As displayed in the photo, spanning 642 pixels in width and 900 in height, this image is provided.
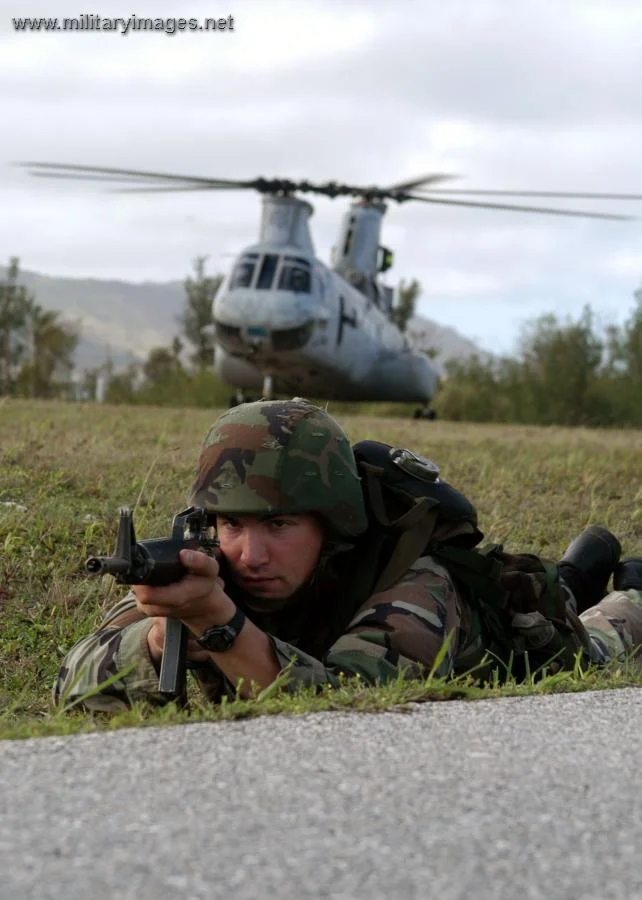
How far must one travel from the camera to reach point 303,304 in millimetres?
20188

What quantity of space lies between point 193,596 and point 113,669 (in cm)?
57

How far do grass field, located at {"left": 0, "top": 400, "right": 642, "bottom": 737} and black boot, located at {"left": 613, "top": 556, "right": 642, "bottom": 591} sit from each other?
113 centimetres

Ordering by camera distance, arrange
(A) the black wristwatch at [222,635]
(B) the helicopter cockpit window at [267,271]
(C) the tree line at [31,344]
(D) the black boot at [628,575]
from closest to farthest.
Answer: (A) the black wristwatch at [222,635]
(D) the black boot at [628,575]
(B) the helicopter cockpit window at [267,271]
(C) the tree line at [31,344]

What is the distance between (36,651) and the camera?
200 inches

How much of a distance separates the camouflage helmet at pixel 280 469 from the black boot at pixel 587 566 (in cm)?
200

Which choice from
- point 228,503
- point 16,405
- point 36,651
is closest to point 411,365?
point 16,405

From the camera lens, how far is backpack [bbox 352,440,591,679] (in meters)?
3.69

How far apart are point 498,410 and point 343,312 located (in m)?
19.9

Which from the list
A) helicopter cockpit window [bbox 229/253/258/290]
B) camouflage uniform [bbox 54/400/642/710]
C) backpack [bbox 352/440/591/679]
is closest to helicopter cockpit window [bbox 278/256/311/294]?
helicopter cockpit window [bbox 229/253/258/290]

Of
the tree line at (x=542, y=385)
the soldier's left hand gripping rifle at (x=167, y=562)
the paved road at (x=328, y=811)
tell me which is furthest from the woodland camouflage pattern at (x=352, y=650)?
the tree line at (x=542, y=385)

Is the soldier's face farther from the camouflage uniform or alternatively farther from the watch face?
the watch face

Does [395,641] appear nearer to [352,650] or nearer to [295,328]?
[352,650]

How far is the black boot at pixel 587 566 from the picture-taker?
537 centimetres

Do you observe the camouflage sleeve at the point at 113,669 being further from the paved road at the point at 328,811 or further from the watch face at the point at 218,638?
the paved road at the point at 328,811
